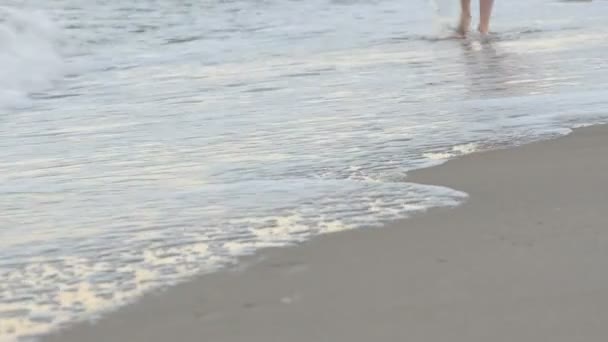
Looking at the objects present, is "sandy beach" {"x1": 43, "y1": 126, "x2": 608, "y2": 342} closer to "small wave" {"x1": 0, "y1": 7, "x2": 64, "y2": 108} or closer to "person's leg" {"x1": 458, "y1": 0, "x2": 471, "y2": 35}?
"small wave" {"x1": 0, "y1": 7, "x2": 64, "y2": 108}

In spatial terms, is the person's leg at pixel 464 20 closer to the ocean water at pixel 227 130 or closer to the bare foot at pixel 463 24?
the bare foot at pixel 463 24

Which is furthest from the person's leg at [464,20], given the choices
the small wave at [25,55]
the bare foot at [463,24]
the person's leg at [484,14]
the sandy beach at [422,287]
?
the sandy beach at [422,287]

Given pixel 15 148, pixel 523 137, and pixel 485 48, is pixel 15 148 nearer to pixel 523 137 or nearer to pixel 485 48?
pixel 523 137

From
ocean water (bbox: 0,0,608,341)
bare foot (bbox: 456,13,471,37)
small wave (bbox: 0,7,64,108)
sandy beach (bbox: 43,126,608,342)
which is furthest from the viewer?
bare foot (bbox: 456,13,471,37)

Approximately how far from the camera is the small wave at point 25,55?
5641mm

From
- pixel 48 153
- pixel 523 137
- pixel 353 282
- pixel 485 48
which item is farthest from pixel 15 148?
pixel 485 48

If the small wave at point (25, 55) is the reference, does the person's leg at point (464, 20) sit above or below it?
below

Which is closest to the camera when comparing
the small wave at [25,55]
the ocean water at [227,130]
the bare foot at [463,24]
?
the ocean water at [227,130]

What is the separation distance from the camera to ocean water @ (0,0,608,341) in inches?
98.7

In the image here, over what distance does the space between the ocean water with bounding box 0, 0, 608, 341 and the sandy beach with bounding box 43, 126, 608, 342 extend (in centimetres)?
11

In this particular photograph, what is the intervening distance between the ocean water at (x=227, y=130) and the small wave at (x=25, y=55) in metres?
0.02

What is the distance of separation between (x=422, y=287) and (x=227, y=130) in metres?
2.11

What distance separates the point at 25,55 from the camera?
7.04 metres

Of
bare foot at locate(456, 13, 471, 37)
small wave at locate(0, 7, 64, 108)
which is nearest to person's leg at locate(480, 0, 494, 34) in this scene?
bare foot at locate(456, 13, 471, 37)
